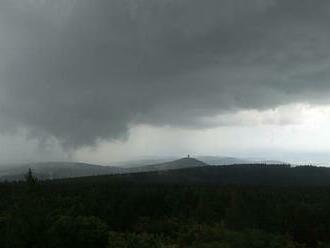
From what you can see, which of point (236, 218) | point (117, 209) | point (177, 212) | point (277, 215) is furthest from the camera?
point (177, 212)

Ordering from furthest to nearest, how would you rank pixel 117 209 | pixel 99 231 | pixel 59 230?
pixel 117 209 < pixel 99 231 < pixel 59 230

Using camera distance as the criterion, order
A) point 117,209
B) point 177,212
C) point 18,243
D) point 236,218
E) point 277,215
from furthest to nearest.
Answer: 1. point 177,212
2. point 117,209
3. point 277,215
4. point 236,218
5. point 18,243

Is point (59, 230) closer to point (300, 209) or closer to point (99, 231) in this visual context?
point (99, 231)

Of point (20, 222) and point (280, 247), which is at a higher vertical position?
point (20, 222)

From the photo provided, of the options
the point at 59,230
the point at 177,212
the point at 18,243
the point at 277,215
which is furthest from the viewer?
the point at 177,212

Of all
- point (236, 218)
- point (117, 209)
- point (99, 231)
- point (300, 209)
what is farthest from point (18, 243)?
point (300, 209)

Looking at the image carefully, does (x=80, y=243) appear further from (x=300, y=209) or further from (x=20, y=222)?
(x=300, y=209)

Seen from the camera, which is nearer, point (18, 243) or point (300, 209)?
point (18, 243)

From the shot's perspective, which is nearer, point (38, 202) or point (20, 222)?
point (20, 222)

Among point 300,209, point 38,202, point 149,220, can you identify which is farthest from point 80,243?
point 300,209
